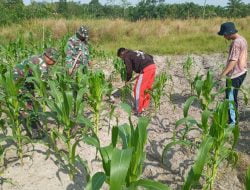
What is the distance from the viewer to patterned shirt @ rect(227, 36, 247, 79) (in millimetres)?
4363

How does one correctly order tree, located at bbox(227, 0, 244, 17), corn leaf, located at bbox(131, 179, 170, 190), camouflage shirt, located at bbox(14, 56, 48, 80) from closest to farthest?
corn leaf, located at bbox(131, 179, 170, 190) → camouflage shirt, located at bbox(14, 56, 48, 80) → tree, located at bbox(227, 0, 244, 17)

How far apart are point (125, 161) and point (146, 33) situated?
1425cm

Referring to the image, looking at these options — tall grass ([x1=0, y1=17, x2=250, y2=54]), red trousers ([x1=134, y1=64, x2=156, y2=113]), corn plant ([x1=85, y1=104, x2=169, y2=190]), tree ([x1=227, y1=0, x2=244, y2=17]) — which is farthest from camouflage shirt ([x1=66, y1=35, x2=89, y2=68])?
tree ([x1=227, y1=0, x2=244, y2=17])

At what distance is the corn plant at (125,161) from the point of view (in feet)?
5.49

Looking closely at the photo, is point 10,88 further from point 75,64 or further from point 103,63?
point 103,63

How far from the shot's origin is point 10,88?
3.20m

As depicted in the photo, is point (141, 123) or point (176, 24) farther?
point (176, 24)

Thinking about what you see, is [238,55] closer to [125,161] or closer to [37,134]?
[37,134]

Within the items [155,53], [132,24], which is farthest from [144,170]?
[132,24]

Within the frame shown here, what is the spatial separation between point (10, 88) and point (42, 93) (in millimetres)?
622

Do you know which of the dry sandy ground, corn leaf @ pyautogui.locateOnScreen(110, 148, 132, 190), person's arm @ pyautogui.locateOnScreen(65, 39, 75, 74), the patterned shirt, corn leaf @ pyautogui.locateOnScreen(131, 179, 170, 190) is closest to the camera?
corn leaf @ pyautogui.locateOnScreen(110, 148, 132, 190)

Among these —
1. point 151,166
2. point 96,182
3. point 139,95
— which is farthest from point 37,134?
point 96,182

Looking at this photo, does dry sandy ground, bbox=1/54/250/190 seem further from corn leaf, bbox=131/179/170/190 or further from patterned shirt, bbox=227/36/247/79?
corn leaf, bbox=131/179/170/190

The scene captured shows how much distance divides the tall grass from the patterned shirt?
7357 millimetres
